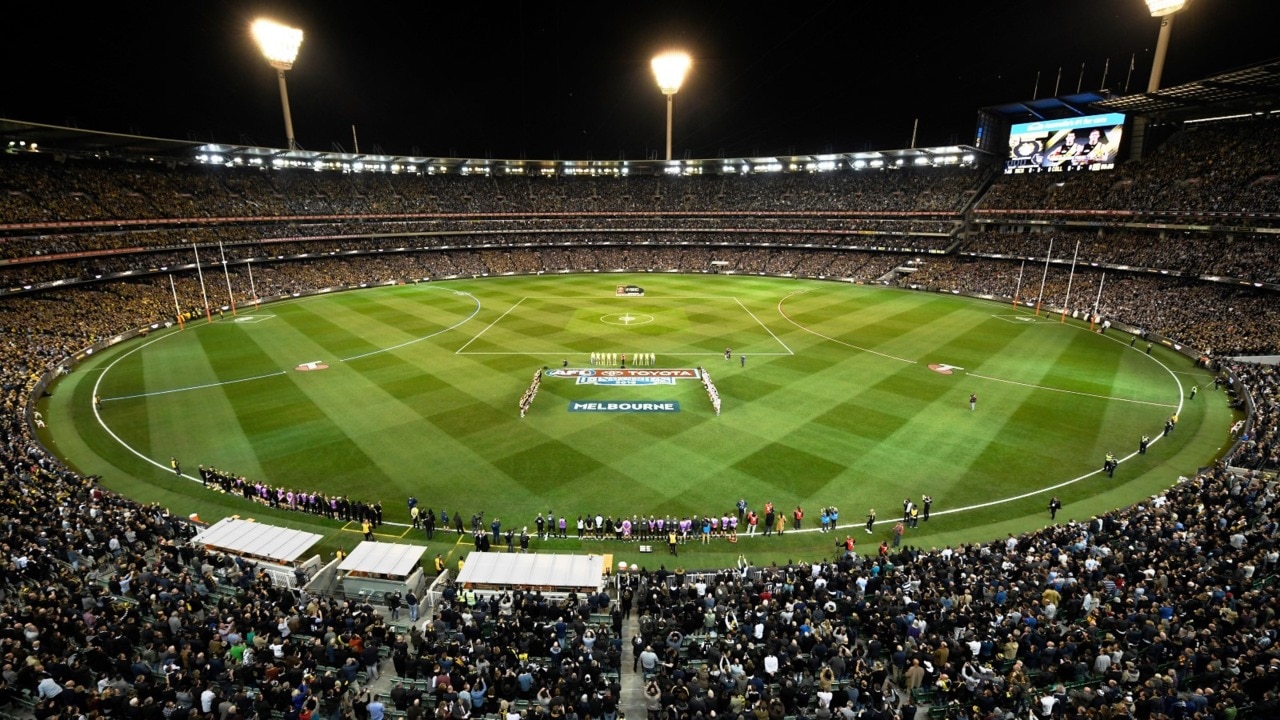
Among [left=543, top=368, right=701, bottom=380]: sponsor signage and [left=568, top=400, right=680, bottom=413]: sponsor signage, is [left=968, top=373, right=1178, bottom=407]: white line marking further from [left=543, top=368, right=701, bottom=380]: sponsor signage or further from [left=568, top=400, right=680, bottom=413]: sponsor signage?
[left=568, top=400, right=680, bottom=413]: sponsor signage

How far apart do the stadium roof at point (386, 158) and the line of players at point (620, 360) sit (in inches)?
2146

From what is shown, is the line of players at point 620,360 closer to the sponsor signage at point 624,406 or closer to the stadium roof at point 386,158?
the sponsor signage at point 624,406

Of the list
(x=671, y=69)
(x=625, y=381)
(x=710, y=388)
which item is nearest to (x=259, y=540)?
(x=625, y=381)

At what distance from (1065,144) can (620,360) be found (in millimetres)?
68443

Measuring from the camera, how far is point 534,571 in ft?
60.4

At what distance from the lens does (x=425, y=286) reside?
85312 millimetres

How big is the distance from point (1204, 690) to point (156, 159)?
343 ft

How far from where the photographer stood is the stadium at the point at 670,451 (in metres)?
13.3

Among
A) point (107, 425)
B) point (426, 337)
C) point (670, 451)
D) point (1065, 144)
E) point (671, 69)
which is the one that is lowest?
point (107, 425)

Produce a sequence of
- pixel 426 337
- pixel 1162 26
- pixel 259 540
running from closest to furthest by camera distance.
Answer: pixel 259 540
pixel 426 337
pixel 1162 26

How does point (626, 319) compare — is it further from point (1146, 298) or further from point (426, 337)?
point (1146, 298)

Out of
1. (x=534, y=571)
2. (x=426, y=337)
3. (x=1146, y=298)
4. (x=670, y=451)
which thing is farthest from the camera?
(x=1146, y=298)

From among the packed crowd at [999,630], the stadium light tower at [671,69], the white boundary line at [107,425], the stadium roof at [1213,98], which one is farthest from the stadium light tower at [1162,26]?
the white boundary line at [107,425]

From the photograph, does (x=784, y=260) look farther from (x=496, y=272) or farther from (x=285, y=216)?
(x=285, y=216)
